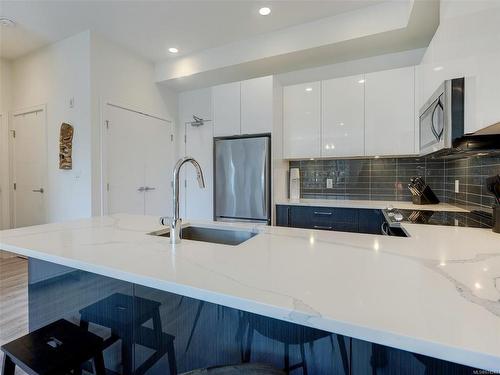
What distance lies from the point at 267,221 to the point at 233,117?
135cm

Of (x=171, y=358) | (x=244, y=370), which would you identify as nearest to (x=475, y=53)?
(x=244, y=370)

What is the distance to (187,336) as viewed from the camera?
93 cm

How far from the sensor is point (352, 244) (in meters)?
1.07

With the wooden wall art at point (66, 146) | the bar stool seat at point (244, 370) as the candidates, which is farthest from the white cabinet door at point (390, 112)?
the wooden wall art at point (66, 146)

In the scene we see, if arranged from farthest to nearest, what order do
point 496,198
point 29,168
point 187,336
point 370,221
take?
1. point 29,168
2. point 370,221
3. point 496,198
4. point 187,336

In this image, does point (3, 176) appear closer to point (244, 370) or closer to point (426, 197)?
point (244, 370)

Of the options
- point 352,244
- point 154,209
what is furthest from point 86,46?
point 352,244

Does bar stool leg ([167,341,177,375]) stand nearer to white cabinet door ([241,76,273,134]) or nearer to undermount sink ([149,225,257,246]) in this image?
undermount sink ([149,225,257,246])

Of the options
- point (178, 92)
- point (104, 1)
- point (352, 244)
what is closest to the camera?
point (352, 244)

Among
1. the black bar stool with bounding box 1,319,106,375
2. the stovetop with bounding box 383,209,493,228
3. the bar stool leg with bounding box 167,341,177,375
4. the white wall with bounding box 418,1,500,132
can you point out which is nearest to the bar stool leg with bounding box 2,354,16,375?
the black bar stool with bounding box 1,319,106,375

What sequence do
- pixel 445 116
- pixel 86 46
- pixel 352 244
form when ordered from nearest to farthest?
pixel 352 244 < pixel 445 116 < pixel 86 46

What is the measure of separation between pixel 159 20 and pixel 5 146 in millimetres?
3097

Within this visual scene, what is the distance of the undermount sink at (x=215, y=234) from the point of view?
1.49 meters

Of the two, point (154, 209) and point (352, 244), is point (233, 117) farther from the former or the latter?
point (352, 244)
